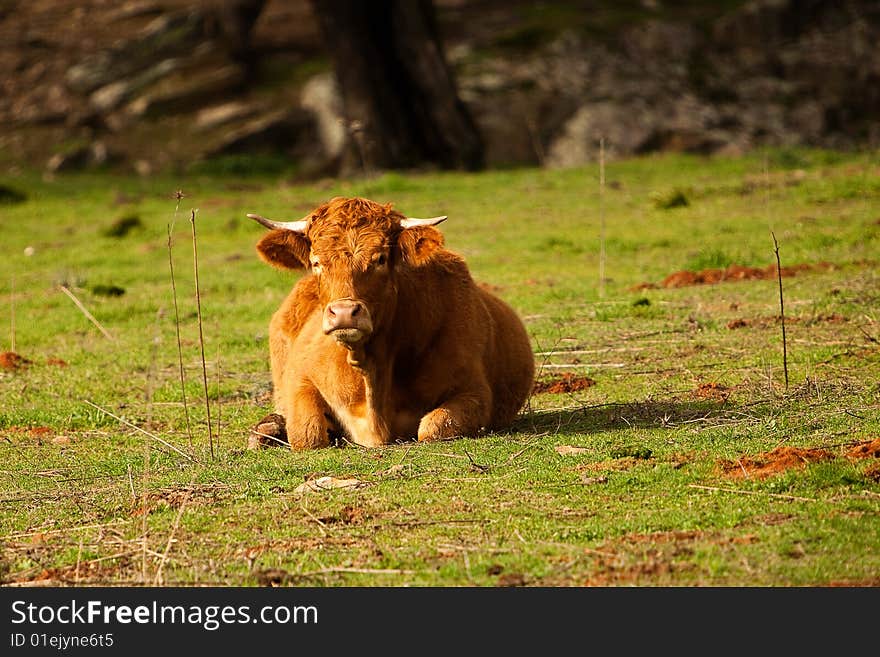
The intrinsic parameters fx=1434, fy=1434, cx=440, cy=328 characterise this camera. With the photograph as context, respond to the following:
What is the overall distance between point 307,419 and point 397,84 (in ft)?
67.0

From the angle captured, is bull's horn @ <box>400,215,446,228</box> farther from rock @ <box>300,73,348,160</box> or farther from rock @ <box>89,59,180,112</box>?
→ rock @ <box>89,59,180,112</box>

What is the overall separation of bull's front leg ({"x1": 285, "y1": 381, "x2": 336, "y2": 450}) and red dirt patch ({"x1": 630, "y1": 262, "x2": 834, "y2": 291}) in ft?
23.5

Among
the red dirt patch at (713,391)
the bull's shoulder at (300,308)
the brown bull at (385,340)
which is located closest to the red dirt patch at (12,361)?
the bull's shoulder at (300,308)

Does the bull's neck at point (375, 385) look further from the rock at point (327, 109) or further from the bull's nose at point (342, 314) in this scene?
the rock at point (327, 109)

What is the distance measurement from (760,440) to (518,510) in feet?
6.80

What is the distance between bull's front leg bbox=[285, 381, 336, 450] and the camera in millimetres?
10094

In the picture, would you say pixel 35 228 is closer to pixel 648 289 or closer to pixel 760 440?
pixel 648 289

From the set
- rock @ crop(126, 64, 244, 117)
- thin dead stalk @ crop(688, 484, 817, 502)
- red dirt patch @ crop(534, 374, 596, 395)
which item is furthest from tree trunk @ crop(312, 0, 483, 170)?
thin dead stalk @ crop(688, 484, 817, 502)

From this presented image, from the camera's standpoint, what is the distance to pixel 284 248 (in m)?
10.1

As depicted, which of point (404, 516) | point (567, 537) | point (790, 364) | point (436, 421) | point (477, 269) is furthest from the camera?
point (477, 269)

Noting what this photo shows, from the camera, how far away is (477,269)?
18719mm

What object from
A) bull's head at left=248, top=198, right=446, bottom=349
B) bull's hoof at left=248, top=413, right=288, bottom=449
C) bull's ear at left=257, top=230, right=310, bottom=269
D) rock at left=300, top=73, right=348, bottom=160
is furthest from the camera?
rock at left=300, top=73, right=348, bottom=160

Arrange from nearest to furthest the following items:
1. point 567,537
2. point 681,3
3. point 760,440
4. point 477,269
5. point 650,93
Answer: point 567,537 → point 760,440 → point 477,269 → point 650,93 → point 681,3

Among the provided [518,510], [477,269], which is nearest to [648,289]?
[477,269]
